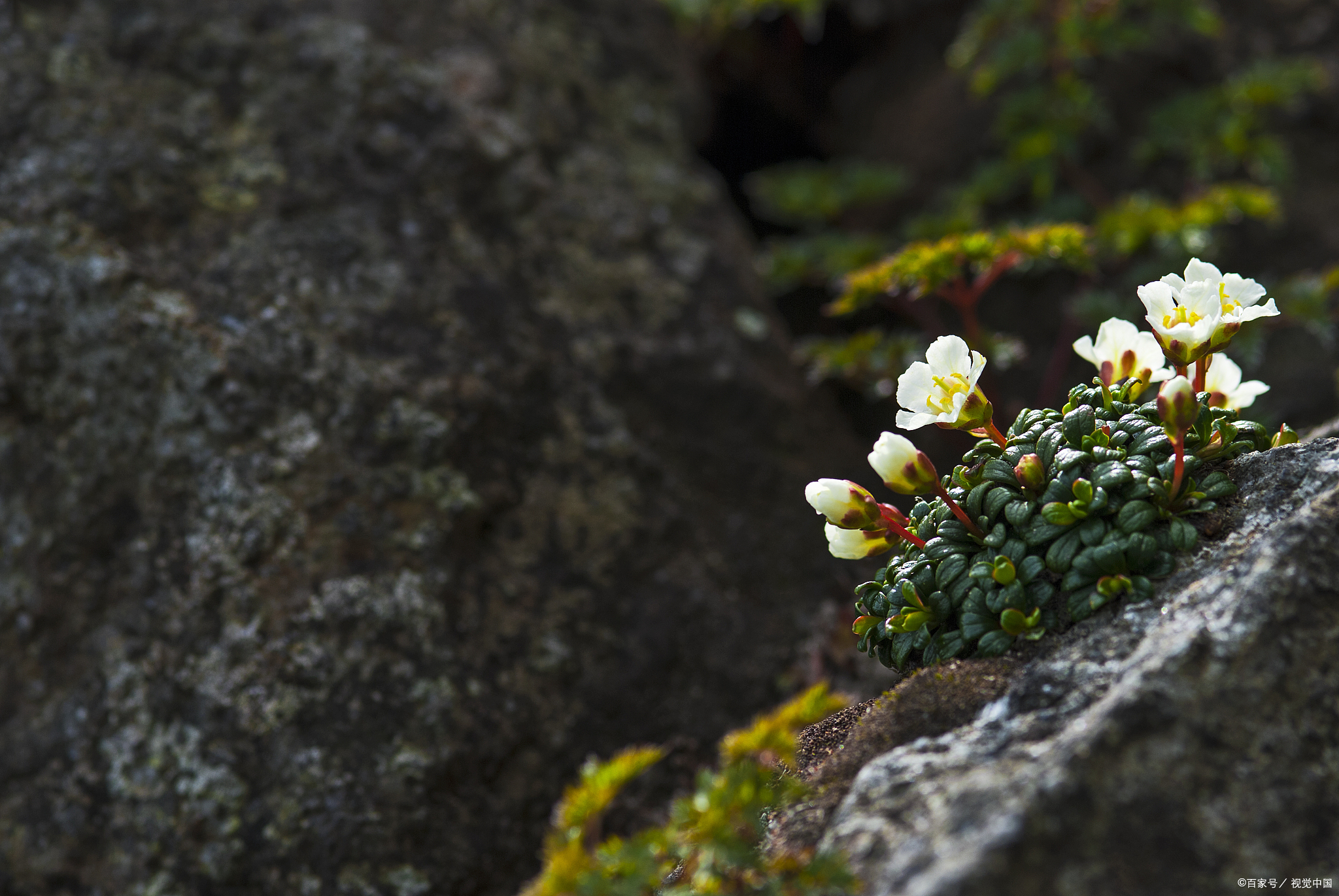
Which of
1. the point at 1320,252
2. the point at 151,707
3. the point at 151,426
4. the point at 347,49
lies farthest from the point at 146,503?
the point at 1320,252

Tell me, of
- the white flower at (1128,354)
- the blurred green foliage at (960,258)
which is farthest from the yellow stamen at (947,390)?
the blurred green foliage at (960,258)

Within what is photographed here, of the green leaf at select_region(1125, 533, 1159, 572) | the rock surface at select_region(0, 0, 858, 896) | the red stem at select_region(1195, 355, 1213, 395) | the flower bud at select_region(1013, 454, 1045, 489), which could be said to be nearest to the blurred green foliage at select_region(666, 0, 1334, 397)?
the rock surface at select_region(0, 0, 858, 896)

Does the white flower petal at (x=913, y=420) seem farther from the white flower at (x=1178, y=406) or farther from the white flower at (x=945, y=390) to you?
the white flower at (x=1178, y=406)

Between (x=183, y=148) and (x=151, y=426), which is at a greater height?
(x=183, y=148)

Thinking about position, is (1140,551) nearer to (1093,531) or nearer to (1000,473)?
(1093,531)

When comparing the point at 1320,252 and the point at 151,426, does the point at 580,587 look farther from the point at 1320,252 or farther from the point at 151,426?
the point at 1320,252

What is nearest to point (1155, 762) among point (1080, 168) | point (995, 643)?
point (995, 643)

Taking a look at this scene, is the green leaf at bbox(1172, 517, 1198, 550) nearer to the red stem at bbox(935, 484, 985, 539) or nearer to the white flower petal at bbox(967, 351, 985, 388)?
the red stem at bbox(935, 484, 985, 539)
